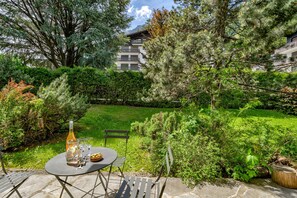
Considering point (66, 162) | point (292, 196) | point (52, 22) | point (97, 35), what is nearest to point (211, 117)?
point (292, 196)

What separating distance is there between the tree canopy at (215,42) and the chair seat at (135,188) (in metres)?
2.58

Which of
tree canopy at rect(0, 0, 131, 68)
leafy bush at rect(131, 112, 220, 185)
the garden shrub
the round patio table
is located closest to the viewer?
the round patio table

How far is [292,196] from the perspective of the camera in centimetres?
276

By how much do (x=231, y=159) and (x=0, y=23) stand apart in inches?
624

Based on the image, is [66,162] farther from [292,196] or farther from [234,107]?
[234,107]

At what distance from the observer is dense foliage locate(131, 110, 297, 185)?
318 cm

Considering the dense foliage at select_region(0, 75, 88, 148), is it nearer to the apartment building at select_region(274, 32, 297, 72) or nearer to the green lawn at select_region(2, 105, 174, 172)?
the green lawn at select_region(2, 105, 174, 172)

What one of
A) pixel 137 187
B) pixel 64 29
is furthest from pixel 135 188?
pixel 64 29

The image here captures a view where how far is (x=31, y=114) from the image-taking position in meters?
4.60

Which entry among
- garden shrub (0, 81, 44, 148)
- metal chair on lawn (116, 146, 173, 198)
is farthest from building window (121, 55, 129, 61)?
metal chair on lawn (116, 146, 173, 198)

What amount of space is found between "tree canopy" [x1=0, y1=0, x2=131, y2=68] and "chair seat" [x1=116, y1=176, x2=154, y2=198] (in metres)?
12.0

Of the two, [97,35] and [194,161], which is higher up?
[97,35]

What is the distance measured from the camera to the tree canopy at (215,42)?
3.65 metres

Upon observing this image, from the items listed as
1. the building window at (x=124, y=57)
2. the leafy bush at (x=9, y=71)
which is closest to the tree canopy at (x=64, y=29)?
the leafy bush at (x=9, y=71)
